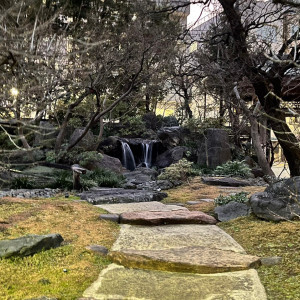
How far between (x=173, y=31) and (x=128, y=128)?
18.0 ft

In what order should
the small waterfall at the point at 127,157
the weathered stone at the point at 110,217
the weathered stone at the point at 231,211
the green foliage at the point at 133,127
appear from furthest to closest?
1. the green foliage at the point at 133,127
2. the small waterfall at the point at 127,157
3. the weathered stone at the point at 231,211
4. the weathered stone at the point at 110,217

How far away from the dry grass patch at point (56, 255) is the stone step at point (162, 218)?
0.99ft

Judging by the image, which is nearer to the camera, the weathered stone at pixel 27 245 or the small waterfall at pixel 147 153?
the weathered stone at pixel 27 245

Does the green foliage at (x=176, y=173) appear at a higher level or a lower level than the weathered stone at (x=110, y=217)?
higher

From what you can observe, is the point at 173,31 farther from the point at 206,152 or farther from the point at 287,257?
the point at 287,257

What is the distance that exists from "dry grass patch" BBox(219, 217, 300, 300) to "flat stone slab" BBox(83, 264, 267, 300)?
5.9 inches

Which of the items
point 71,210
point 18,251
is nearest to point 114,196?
point 71,210

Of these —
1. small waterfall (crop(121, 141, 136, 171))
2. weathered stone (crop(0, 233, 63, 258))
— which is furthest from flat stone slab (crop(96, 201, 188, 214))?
small waterfall (crop(121, 141, 136, 171))

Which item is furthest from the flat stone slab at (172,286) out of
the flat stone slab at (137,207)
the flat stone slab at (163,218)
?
the flat stone slab at (137,207)

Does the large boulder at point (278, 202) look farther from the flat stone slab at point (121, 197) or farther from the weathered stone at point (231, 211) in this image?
the flat stone slab at point (121, 197)

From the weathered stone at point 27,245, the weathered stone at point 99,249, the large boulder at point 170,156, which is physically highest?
the large boulder at point 170,156

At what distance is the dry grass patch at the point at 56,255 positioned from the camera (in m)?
2.93

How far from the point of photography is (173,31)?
1509 centimetres

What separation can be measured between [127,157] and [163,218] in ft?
38.1
